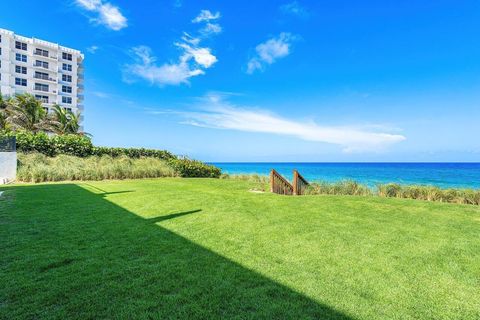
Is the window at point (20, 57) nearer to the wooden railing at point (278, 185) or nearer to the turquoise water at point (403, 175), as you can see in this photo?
the turquoise water at point (403, 175)

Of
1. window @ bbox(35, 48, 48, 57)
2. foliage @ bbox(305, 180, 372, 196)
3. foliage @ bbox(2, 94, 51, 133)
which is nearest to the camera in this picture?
foliage @ bbox(305, 180, 372, 196)

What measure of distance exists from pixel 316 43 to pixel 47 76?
4880cm

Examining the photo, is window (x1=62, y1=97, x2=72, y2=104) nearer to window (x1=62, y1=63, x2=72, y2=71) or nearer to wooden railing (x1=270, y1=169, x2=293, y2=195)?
window (x1=62, y1=63, x2=72, y2=71)

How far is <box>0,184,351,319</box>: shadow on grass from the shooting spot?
2.30 metres

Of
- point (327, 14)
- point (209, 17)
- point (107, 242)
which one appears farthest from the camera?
point (209, 17)

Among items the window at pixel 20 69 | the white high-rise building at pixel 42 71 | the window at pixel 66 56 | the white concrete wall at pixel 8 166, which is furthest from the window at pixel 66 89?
the white concrete wall at pixel 8 166

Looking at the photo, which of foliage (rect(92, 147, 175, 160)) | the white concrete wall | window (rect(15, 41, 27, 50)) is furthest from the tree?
window (rect(15, 41, 27, 50))

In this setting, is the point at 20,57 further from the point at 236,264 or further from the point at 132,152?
the point at 236,264

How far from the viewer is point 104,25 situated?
18031mm

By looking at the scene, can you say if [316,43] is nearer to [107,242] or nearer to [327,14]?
[327,14]

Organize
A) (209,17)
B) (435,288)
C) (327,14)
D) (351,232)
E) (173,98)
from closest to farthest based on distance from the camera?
A: (435,288)
(351,232)
(327,14)
(209,17)
(173,98)

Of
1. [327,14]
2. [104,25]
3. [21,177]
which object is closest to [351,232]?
[327,14]

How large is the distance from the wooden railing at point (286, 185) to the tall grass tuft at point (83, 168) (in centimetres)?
959

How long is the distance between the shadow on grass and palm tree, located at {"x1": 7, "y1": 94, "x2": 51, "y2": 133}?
109ft
